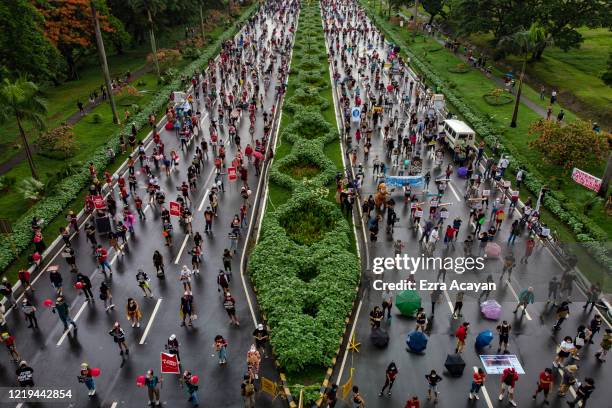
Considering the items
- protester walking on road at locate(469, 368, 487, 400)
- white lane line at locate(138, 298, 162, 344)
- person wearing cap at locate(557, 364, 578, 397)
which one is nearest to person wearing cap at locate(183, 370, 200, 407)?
white lane line at locate(138, 298, 162, 344)

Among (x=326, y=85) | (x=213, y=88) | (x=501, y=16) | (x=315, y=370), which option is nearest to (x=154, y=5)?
(x=213, y=88)

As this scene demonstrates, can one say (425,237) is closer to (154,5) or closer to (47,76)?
(47,76)

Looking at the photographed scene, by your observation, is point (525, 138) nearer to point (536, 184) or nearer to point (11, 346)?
point (536, 184)

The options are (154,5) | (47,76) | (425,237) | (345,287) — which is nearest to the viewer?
(345,287)

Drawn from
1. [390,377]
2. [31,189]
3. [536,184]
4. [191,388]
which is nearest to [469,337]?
[390,377]

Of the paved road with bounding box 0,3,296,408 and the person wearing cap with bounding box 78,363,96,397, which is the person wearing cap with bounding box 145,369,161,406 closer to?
the paved road with bounding box 0,3,296,408
